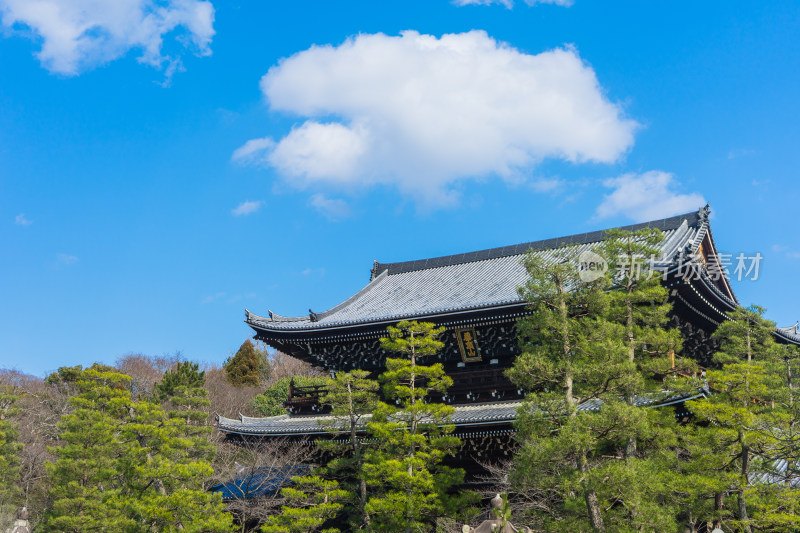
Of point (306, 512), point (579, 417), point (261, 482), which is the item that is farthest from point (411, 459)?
point (261, 482)

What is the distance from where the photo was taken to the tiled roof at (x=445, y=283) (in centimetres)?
1928

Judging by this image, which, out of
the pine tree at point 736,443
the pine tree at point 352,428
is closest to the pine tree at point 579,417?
the pine tree at point 736,443

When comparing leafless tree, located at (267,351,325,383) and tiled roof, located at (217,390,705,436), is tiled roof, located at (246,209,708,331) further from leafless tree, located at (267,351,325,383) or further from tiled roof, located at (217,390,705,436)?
leafless tree, located at (267,351,325,383)

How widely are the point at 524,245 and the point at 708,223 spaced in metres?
5.94

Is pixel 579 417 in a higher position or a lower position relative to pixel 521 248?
lower

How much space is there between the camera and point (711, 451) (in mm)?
11953

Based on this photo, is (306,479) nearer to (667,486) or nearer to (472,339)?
(472,339)

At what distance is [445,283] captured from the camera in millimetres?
23016

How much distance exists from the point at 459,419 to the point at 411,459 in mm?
2128

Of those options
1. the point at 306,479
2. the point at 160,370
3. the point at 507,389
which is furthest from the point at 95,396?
the point at 160,370

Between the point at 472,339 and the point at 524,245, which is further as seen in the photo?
the point at 524,245

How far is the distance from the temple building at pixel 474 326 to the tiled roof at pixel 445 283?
45 mm

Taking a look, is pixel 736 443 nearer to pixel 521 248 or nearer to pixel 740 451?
pixel 740 451

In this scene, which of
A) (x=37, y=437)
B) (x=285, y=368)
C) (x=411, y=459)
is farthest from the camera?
(x=285, y=368)
